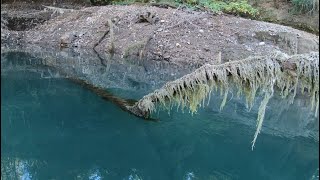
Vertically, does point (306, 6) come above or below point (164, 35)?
above

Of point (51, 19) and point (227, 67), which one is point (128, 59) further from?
point (227, 67)

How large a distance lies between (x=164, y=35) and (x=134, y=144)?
6.64 meters

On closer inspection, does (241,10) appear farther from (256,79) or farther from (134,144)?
(256,79)

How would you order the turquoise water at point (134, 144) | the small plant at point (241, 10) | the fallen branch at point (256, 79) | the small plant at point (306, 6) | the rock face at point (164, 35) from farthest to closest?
the small plant at point (241, 10) < the small plant at point (306, 6) < the rock face at point (164, 35) < the turquoise water at point (134, 144) < the fallen branch at point (256, 79)

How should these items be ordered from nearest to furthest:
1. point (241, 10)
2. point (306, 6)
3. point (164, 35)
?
point (164, 35)
point (306, 6)
point (241, 10)

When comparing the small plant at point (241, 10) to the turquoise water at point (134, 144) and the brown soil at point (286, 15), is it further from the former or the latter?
the turquoise water at point (134, 144)

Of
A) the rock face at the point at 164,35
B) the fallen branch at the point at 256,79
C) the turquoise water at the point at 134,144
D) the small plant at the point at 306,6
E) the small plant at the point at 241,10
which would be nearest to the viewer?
the fallen branch at the point at 256,79

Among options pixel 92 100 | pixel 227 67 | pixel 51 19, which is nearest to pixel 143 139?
pixel 92 100

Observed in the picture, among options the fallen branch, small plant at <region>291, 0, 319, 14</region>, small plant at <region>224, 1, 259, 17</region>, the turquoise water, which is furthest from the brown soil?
the fallen branch

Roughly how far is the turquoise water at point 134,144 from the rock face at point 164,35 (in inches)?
132

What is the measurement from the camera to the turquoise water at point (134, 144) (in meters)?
7.28

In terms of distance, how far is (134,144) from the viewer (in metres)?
8.36

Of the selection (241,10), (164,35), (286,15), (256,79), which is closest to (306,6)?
(286,15)

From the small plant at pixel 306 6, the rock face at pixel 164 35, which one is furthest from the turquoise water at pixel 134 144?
the small plant at pixel 306 6
